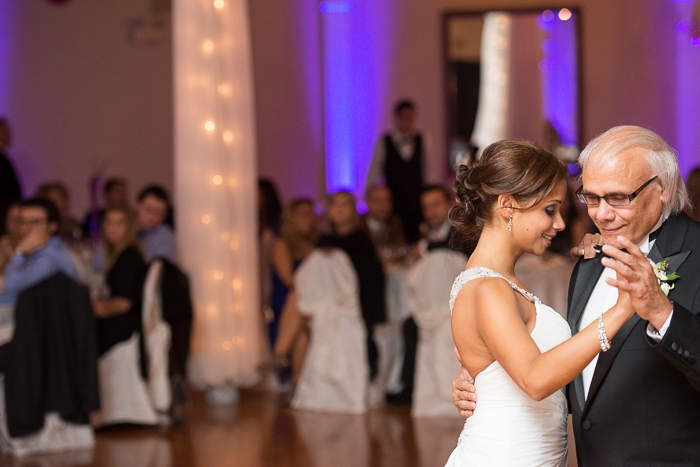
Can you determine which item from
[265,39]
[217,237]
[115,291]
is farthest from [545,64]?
[115,291]

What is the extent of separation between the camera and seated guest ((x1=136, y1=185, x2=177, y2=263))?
5.72m

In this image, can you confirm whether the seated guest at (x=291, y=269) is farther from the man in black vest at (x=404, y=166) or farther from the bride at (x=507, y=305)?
the bride at (x=507, y=305)

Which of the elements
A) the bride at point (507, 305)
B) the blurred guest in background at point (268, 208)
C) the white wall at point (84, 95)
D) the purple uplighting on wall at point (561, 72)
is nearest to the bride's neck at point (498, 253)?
the bride at point (507, 305)

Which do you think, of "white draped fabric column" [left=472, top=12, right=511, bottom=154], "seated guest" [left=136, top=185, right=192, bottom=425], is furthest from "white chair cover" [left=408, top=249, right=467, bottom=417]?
"white draped fabric column" [left=472, top=12, right=511, bottom=154]

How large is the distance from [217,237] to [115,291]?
2.27 feet

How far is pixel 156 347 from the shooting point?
530cm

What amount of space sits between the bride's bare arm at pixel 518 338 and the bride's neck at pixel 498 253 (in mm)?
86

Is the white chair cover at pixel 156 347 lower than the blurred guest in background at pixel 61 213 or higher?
lower

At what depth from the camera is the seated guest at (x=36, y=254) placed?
4.74 m

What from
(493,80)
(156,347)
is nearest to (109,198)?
(156,347)

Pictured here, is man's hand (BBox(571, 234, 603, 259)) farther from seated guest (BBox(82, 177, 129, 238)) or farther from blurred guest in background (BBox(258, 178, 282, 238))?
seated guest (BBox(82, 177, 129, 238))

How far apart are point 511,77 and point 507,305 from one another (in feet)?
25.1

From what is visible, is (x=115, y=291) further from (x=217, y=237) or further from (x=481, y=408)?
(x=481, y=408)

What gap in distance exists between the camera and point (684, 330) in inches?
62.0
